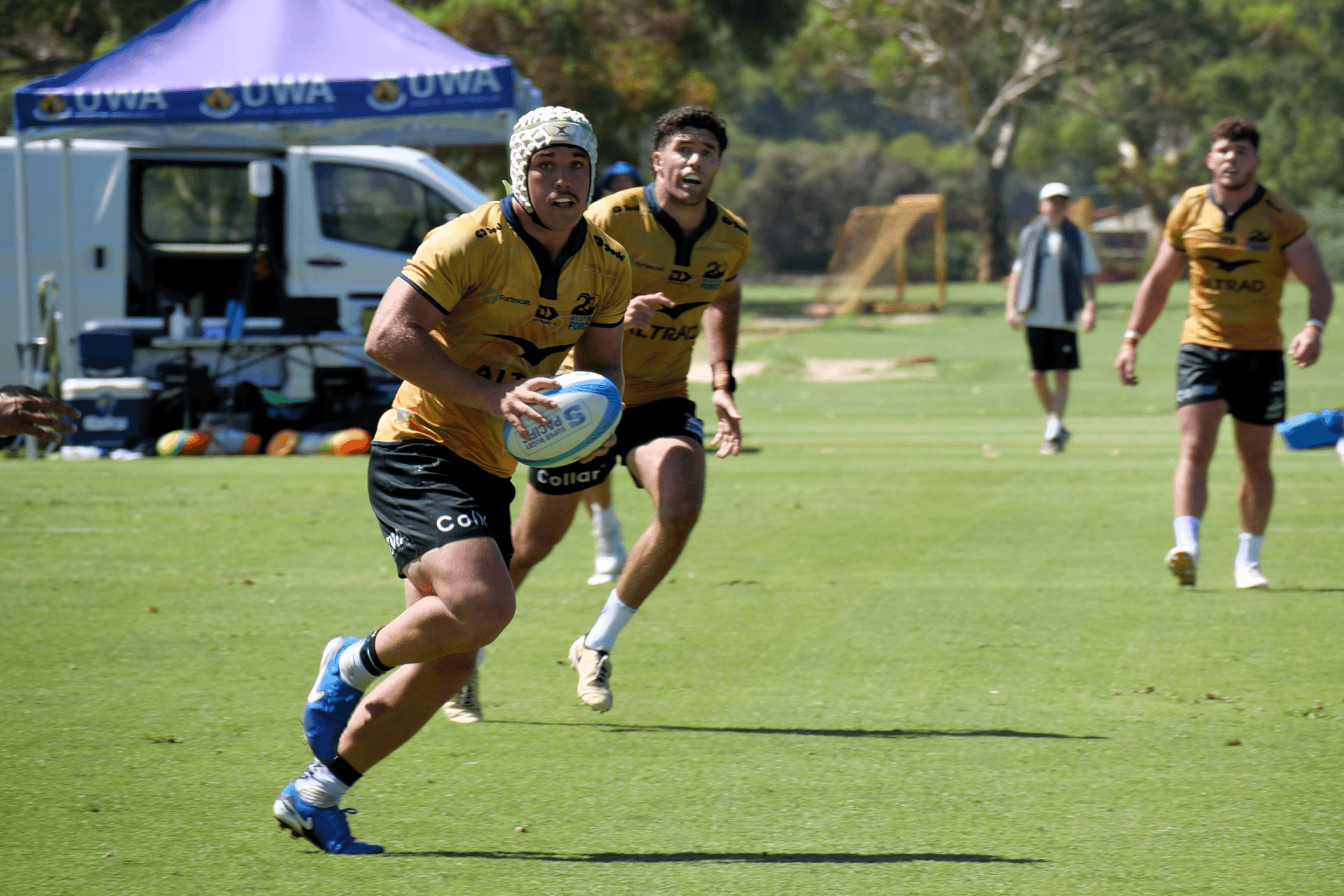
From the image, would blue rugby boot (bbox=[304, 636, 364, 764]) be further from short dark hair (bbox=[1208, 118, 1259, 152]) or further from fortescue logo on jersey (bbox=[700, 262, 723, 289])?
short dark hair (bbox=[1208, 118, 1259, 152])

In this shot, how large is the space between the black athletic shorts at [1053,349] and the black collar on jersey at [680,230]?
26.9ft

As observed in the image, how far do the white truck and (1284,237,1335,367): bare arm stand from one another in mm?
9731

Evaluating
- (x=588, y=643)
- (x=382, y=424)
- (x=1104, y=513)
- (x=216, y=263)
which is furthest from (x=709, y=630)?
(x=216, y=263)

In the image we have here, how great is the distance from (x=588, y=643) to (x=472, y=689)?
47cm

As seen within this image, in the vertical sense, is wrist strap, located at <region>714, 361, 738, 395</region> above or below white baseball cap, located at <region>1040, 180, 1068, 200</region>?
below

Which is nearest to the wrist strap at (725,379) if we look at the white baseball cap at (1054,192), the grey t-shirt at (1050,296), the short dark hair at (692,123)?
the short dark hair at (692,123)

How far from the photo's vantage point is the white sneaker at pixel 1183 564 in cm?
794

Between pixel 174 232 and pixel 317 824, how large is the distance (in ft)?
43.3

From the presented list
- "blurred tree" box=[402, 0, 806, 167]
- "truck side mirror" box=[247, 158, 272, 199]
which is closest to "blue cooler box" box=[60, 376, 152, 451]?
"truck side mirror" box=[247, 158, 272, 199]

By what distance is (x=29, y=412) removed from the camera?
14.4ft

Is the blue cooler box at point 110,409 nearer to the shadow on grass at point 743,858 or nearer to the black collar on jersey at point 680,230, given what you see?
the black collar on jersey at point 680,230

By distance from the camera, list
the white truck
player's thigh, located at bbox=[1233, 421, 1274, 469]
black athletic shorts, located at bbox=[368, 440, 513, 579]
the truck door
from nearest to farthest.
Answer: black athletic shorts, located at bbox=[368, 440, 513, 579]
player's thigh, located at bbox=[1233, 421, 1274, 469]
the white truck
the truck door

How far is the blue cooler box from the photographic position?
14188 mm

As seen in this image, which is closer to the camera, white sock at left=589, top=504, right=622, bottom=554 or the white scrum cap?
the white scrum cap
